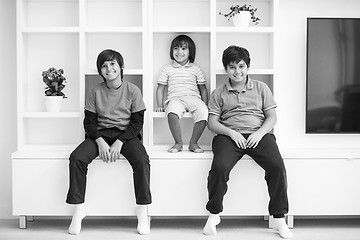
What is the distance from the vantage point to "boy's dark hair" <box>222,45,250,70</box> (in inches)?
133

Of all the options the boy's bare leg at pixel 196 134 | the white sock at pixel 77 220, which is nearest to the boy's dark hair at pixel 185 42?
the boy's bare leg at pixel 196 134

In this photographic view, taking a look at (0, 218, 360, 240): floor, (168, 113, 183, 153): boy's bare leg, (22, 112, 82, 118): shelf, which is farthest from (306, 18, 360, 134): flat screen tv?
(22, 112, 82, 118): shelf

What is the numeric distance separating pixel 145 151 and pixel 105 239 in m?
0.54

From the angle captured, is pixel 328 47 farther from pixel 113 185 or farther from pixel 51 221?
pixel 51 221

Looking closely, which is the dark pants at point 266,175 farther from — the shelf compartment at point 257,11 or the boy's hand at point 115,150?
the shelf compartment at point 257,11

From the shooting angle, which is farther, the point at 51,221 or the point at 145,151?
the point at 51,221

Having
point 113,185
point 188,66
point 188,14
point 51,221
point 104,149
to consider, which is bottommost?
point 51,221

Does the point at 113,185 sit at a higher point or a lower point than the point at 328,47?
lower

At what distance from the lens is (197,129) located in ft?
11.4

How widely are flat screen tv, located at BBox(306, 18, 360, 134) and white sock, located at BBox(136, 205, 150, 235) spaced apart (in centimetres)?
117

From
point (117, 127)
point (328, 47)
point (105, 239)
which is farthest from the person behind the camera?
point (328, 47)

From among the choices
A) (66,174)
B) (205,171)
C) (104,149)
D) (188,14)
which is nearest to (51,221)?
(66,174)

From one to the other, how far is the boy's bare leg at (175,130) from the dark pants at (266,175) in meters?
0.30

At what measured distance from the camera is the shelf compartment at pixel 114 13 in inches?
146
